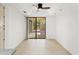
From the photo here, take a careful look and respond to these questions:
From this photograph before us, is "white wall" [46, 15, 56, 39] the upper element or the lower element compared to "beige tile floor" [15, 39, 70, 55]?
upper

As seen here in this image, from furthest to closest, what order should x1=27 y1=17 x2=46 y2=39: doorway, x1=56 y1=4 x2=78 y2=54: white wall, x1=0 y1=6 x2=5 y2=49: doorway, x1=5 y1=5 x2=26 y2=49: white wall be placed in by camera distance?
x1=56 y1=4 x2=78 y2=54: white wall
x1=27 y1=17 x2=46 y2=39: doorway
x1=5 y1=5 x2=26 y2=49: white wall
x1=0 y1=6 x2=5 y2=49: doorway

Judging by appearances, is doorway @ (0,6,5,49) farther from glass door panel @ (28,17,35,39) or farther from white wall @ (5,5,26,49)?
glass door panel @ (28,17,35,39)

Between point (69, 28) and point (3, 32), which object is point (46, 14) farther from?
point (3, 32)

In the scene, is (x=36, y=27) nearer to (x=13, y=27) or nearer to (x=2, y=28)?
(x=13, y=27)

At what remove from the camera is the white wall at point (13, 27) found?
2.36 metres

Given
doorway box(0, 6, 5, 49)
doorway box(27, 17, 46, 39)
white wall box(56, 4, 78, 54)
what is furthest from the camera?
white wall box(56, 4, 78, 54)

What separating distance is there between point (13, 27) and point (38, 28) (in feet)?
1.61

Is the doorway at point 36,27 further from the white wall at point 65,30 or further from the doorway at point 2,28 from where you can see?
the doorway at point 2,28

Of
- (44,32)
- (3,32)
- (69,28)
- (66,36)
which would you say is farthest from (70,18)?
(3,32)

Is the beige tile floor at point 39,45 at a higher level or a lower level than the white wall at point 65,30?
lower

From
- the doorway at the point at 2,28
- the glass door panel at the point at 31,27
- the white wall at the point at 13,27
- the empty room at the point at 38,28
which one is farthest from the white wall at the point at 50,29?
the doorway at the point at 2,28

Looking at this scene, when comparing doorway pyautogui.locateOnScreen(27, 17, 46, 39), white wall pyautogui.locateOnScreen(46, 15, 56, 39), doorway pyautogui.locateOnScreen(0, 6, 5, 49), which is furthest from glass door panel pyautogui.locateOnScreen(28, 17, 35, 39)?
doorway pyautogui.locateOnScreen(0, 6, 5, 49)

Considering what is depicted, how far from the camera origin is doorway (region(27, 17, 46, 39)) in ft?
8.63
